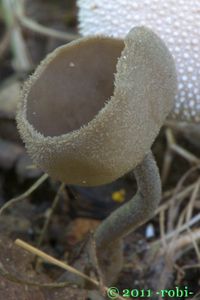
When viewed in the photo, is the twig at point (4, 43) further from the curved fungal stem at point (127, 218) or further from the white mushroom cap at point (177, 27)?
the curved fungal stem at point (127, 218)

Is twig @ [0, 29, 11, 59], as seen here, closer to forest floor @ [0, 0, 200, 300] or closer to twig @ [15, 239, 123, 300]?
forest floor @ [0, 0, 200, 300]

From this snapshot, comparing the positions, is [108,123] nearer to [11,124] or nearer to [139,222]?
[139,222]

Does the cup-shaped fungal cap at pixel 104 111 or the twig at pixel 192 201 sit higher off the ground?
the cup-shaped fungal cap at pixel 104 111

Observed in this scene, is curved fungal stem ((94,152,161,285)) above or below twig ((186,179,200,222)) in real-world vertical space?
above

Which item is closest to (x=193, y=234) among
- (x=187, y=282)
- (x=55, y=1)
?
(x=187, y=282)

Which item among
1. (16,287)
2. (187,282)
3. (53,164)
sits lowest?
(187,282)

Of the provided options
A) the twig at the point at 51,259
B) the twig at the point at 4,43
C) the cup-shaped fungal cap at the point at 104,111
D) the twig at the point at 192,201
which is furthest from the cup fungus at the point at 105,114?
the twig at the point at 4,43

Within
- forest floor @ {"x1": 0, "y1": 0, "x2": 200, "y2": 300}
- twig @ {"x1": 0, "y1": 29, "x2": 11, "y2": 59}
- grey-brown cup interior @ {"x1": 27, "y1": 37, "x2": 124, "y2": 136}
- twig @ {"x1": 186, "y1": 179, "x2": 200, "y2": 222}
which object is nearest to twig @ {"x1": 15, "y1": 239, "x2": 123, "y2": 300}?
forest floor @ {"x1": 0, "y1": 0, "x2": 200, "y2": 300}
